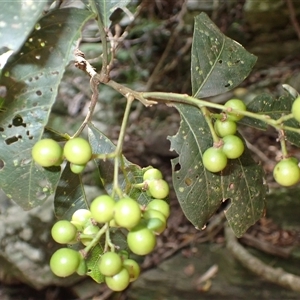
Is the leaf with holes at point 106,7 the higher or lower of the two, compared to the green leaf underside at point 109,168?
higher

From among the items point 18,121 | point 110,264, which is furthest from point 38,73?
point 110,264

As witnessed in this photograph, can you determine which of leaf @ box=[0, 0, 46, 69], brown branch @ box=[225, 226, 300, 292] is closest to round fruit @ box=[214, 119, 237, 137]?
leaf @ box=[0, 0, 46, 69]

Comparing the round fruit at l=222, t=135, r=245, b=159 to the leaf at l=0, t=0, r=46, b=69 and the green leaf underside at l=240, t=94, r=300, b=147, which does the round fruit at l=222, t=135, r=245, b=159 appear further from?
the leaf at l=0, t=0, r=46, b=69

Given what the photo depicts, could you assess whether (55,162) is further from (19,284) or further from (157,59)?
(157,59)

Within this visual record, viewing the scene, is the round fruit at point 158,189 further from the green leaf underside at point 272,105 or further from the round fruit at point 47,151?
the green leaf underside at point 272,105

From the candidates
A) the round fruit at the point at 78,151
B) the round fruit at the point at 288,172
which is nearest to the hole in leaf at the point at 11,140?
the round fruit at the point at 78,151

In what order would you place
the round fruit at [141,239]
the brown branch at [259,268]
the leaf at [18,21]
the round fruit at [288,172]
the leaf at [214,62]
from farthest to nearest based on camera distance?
the brown branch at [259,268] < the leaf at [214,62] < the round fruit at [288,172] < the round fruit at [141,239] < the leaf at [18,21]
